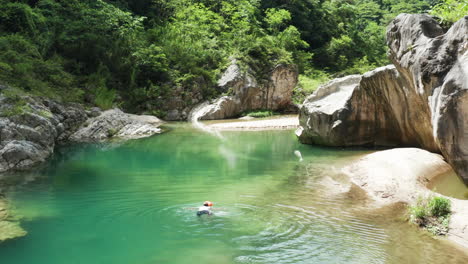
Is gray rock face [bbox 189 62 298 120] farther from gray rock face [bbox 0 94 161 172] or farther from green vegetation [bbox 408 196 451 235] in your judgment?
green vegetation [bbox 408 196 451 235]

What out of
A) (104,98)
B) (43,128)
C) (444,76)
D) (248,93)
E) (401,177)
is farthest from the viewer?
(248,93)

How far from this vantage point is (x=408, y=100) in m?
14.8

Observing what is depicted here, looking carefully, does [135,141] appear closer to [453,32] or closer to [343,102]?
[343,102]

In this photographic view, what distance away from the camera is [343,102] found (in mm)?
18141

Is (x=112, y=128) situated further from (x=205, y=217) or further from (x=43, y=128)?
(x=205, y=217)

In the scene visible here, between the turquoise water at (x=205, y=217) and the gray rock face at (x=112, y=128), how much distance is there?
21.0 feet

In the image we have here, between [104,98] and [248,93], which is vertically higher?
[248,93]

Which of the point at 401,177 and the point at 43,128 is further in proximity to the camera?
the point at 43,128

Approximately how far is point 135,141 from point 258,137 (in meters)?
6.90

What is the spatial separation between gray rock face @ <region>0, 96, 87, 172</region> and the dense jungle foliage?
A: 2691 mm

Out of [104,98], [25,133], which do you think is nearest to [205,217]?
[25,133]

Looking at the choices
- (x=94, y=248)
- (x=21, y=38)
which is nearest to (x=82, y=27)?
(x=21, y=38)

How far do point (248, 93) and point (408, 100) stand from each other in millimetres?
19899

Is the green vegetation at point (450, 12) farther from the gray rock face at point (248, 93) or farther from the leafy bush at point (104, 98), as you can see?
the gray rock face at point (248, 93)
